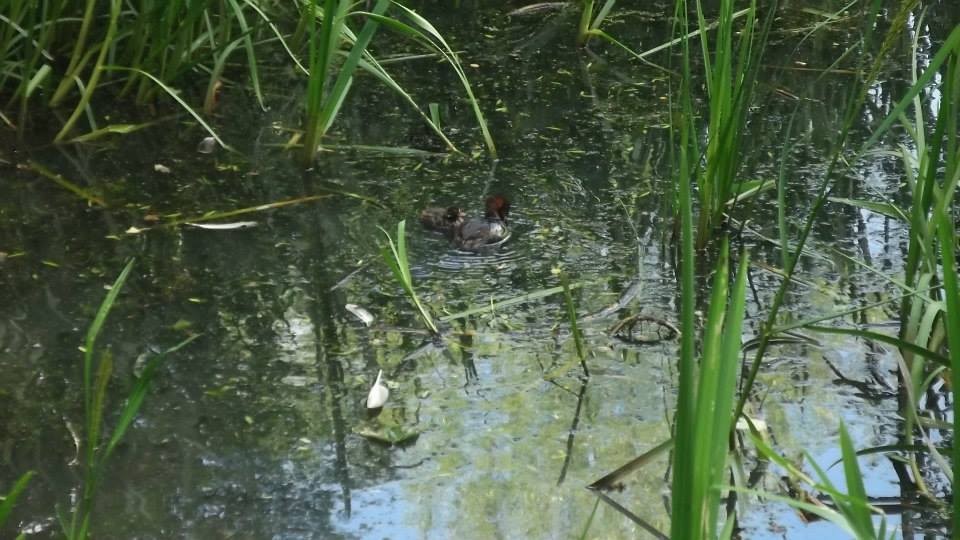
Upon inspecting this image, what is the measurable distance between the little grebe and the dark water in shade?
5 cm

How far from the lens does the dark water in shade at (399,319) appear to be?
2.54 metres

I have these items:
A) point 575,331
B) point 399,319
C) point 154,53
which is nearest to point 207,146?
point 154,53

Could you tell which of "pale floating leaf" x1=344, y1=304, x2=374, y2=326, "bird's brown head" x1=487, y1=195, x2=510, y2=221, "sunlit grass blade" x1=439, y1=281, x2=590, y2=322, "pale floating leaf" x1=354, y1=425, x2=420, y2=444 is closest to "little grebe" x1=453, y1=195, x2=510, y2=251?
"bird's brown head" x1=487, y1=195, x2=510, y2=221

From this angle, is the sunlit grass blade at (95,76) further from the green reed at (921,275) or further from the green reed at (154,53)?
the green reed at (921,275)

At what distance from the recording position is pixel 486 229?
3578 mm

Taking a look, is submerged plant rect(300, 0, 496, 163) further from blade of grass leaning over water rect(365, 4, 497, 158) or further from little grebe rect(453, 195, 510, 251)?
little grebe rect(453, 195, 510, 251)

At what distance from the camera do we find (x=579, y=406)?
2.84 meters

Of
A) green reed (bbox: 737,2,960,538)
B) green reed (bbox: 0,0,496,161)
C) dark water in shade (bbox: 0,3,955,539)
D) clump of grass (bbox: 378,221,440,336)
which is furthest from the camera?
green reed (bbox: 0,0,496,161)

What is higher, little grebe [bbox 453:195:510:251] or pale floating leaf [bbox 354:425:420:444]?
little grebe [bbox 453:195:510:251]

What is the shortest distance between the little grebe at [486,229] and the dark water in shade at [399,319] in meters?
0.05

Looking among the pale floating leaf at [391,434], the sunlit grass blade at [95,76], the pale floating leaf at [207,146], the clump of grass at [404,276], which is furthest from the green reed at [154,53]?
the pale floating leaf at [391,434]

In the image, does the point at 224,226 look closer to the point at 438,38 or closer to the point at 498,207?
the point at 498,207

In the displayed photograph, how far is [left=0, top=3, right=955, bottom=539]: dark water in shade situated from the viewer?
8.32 feet

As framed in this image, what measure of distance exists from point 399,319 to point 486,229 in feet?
1.57
